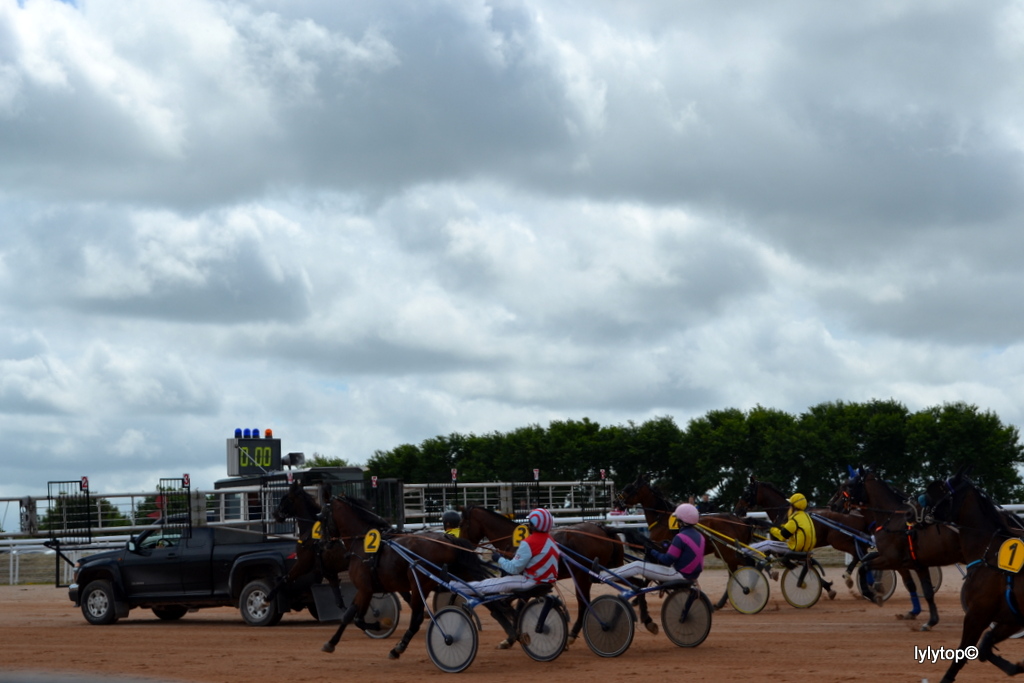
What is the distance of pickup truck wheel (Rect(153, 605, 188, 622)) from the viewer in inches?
775

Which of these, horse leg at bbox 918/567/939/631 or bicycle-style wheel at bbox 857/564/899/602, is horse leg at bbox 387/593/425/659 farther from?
bicycle-style wheel at bbox 857/564/899/602

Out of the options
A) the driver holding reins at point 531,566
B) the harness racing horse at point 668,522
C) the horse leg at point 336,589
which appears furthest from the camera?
the harness racing horse at point 668,522

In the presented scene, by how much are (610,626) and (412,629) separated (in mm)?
2167

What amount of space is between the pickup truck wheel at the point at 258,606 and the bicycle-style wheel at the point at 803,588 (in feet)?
24.9

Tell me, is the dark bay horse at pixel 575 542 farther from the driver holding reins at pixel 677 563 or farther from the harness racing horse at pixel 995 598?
the harness racing horse at pixel 995 598

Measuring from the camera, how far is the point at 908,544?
15.6 metres

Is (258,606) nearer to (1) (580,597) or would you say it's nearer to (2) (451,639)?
(1) (580,597)

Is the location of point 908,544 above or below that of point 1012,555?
below

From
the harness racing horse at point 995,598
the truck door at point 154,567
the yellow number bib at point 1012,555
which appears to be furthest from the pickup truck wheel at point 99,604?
the yellow number bib at point 1012,555

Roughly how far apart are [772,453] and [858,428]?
176 inches

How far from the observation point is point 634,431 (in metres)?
64.5

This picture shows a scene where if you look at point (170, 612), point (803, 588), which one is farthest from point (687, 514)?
point (170, 612)

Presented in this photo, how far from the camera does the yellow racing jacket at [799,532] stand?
59.8ft

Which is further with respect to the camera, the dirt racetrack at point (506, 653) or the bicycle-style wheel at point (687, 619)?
the bicycle-style wheel at point (687, 619)
